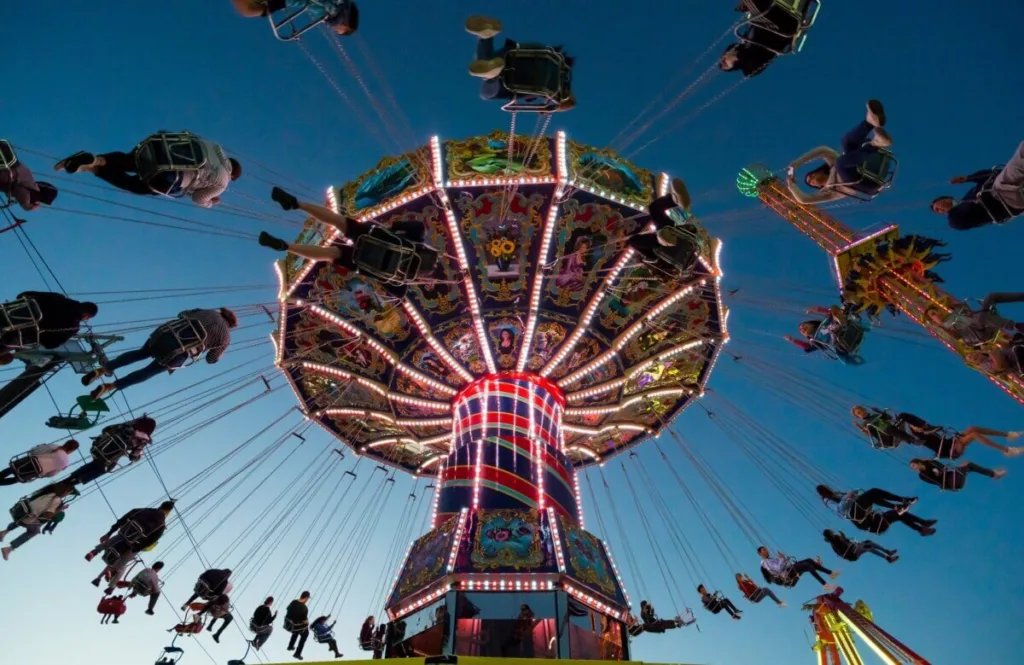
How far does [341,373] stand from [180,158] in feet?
22.2

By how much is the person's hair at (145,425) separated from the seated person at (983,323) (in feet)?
38.3

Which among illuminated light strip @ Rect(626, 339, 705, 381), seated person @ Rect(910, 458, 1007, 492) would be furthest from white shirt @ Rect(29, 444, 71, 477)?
seated person @ Rect(910, 458, 1007, 492)

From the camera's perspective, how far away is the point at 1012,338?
830cm

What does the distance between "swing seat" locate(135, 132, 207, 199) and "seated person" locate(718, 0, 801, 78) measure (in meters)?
6.03

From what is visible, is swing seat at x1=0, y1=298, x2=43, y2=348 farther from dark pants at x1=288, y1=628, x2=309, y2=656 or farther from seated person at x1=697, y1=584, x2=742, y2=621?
seated person at x1=697, y1=584, x2=742, y2=621

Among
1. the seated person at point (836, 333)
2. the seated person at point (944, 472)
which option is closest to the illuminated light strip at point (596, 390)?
the seated person at point (836, 333)

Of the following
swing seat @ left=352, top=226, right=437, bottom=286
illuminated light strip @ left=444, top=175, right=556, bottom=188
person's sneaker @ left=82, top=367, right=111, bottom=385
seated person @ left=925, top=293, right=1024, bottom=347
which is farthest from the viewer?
illuminated light strip @ left=444, top=175, right=556, bottom=188

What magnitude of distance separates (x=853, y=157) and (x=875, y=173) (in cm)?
34

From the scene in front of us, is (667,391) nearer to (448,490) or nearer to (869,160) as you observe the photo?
(448,490)

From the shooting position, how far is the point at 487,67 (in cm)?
690

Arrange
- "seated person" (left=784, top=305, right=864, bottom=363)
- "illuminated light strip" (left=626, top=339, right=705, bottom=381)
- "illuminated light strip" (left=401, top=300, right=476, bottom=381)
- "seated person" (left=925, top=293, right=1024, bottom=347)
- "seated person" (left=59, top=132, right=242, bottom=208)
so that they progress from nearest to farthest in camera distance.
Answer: "seated person" (left=59, top=132, right=242, bottom=208) < "seated person" (left=925, top=293, right=1024, bottom=347) < "seated person" (left=784, top=305, right=864, bottom=363) < "illuminated light strip" (left=401, top=300, right=476, bottom=381) < "illuminated light strip" (left=626, top=339, right=705, bottom=381)

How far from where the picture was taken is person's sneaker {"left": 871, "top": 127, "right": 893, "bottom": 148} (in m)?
8.24

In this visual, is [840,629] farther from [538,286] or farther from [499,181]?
[499,181]

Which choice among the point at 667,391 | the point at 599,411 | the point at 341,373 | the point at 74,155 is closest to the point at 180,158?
the point at 74,155
